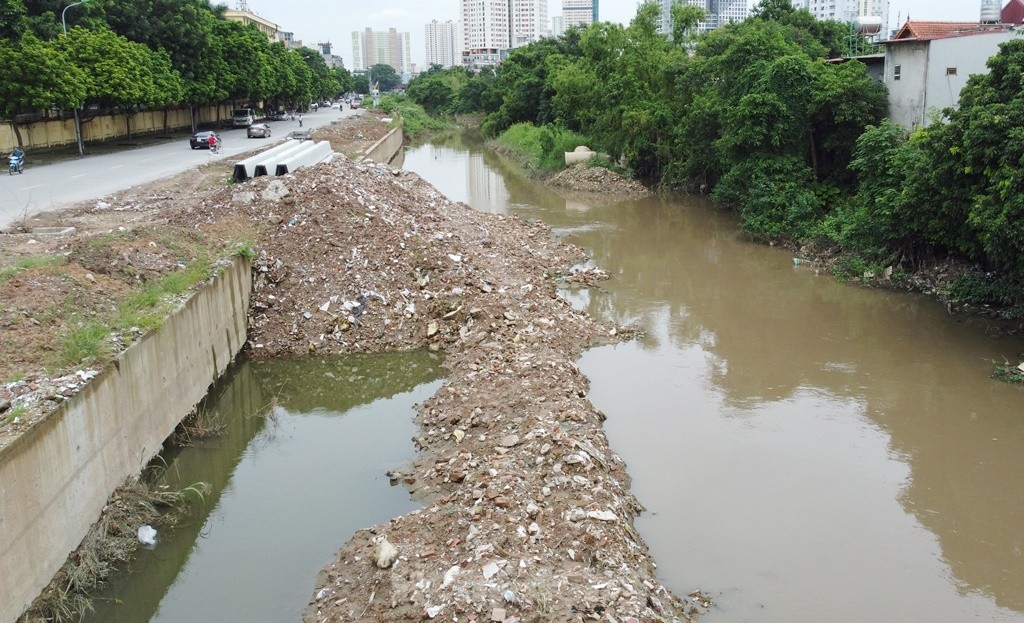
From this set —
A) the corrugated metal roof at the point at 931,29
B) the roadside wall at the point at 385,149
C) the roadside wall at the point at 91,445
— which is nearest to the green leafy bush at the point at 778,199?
the corrugated metal roof at the point at 931,29

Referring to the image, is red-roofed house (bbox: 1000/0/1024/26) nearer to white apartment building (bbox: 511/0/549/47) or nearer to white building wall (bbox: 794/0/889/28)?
white building wall (bbox: 794/0/889/28)

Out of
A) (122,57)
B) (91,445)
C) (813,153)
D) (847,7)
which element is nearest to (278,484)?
(91,445)

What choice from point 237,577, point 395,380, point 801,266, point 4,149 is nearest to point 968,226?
point 801,266

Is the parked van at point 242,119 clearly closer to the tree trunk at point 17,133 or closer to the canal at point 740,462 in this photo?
the tree trunk at point 17,133

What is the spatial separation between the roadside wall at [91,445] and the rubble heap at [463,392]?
244 centimetres

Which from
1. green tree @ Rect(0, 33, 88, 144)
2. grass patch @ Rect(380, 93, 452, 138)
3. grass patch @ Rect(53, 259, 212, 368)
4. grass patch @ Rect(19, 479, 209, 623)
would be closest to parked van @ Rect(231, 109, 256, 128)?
grass patch @ Rect(380, 93, 452, 138)

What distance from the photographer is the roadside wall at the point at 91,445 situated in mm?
7258

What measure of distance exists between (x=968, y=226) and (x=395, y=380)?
10.3m

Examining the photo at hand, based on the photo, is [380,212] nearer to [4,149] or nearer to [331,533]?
[331,533]

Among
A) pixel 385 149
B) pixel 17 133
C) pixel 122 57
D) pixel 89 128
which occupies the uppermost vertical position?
pixel 122 57

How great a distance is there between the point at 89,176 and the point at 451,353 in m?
17.0

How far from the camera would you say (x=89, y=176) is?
25.7 meters

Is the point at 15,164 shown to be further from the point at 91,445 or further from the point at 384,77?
the point at 384,77

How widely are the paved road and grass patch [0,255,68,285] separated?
5.04 m
